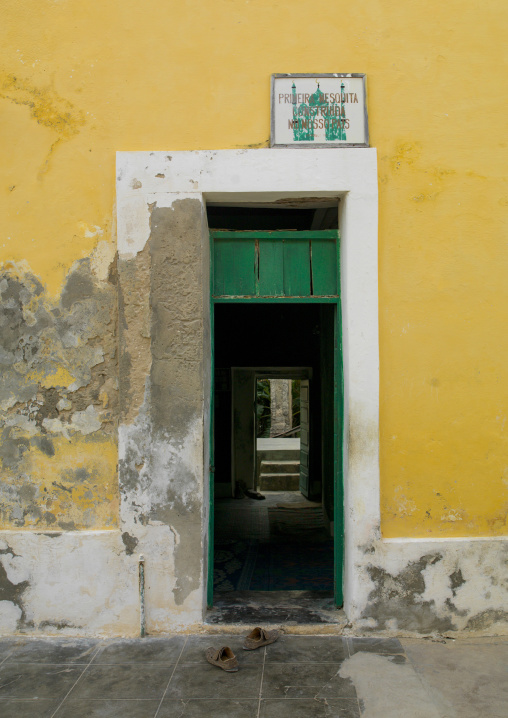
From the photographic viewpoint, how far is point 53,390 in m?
3.83

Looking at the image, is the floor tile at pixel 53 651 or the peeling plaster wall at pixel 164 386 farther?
the peeling plaster wall at pixel 164 386

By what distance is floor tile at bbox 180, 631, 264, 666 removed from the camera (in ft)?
11.1

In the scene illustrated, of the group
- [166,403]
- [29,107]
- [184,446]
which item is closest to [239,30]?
[29,107]

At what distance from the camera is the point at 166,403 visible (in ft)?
12.4

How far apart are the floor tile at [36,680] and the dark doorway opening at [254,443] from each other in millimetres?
2188

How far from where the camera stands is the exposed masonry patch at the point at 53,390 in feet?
12.5

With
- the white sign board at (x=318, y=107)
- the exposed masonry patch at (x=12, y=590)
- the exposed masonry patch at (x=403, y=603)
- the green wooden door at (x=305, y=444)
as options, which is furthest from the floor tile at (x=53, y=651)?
the green wooden door at (x=305, y=444)

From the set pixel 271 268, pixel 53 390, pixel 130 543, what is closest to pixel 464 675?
pixel 130 543

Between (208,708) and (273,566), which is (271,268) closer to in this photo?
(208,708)

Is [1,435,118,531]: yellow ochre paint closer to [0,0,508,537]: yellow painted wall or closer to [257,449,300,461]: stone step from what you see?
[0,0,508,537]: yellow painted wall

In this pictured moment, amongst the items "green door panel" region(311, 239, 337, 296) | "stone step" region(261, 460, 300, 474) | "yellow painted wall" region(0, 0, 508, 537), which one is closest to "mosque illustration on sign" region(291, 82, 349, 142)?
"yellow painted wall" region(0, 0, 508, 537)

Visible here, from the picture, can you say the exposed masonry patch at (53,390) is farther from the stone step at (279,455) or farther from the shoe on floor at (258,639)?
the stone step at (279,455)

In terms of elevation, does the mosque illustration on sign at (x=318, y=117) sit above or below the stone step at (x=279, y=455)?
above

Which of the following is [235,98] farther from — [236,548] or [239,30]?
[236,548]
